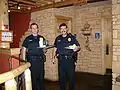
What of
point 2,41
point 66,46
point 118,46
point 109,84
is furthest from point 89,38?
point 2,41

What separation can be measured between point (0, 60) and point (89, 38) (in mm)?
4645

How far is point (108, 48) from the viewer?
715cm

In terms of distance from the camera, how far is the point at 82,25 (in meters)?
7.40

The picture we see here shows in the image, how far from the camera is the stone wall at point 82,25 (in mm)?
6082

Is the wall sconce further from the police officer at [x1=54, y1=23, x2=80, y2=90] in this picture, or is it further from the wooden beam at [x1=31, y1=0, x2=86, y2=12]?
the police officer at [x1=54, y1=23, x2=80, y2=90]

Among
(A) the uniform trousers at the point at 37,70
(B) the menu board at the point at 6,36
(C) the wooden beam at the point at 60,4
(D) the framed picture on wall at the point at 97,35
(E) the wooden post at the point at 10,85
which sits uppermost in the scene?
(C) the wooden beam at the point at 60,4

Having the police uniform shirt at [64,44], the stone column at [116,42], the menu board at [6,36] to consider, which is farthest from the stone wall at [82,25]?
the menu board at [6,36]

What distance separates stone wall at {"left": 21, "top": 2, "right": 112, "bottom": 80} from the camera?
6.08 m

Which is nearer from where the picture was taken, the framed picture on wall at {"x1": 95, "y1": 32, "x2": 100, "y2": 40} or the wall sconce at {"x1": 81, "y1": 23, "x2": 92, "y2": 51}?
the framed picture on wall at {"x1": 95, "y1": 32, "x2": 100, "y2": 40}

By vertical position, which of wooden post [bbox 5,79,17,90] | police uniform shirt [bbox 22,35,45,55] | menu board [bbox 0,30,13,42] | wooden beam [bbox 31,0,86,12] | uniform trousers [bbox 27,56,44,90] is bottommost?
uniform trousers [bbox 27,56,44,90]

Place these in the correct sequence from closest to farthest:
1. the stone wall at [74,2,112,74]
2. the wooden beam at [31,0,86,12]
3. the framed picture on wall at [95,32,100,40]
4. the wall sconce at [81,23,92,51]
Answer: the wooden beam at [31,0,86,12] < the stone wall at [74,2,112,74] < the framed picture on wall at [95,32,100,40] < the wall sconce at [81,23,92,51]

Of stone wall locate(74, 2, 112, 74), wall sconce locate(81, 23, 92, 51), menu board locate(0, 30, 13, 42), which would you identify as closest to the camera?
menu board locate(0, 30, 13, 42)

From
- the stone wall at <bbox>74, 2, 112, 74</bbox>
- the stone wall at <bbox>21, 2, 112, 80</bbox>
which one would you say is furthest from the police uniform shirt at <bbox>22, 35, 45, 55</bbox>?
the stone wall at <bbox>74, 2, 112, 74</bbox>

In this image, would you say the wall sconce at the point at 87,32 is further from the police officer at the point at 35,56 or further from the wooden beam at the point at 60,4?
the police officer at the point at 35,56
